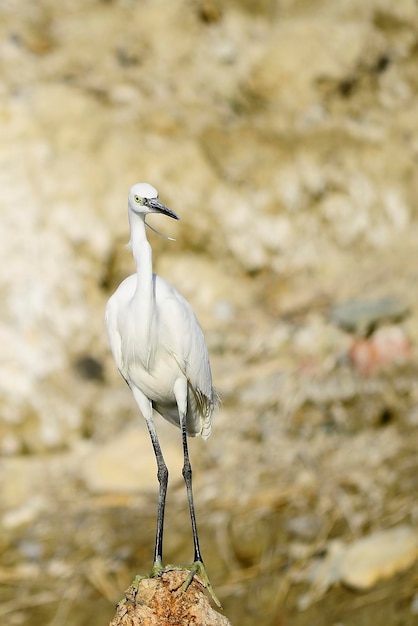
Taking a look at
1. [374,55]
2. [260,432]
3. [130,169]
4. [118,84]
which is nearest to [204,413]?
[260,432]

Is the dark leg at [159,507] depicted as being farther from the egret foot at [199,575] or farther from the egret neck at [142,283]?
the egret neck at [142,283]

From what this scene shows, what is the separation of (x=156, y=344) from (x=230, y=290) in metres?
5.91

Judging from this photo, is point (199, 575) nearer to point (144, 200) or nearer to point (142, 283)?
point (142, 283)

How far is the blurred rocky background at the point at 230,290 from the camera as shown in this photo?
723 cm

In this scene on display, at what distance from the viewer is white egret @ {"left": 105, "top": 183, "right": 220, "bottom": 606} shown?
4.39m

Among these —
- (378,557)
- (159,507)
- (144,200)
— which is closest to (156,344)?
(144,200)

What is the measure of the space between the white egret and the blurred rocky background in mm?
2511

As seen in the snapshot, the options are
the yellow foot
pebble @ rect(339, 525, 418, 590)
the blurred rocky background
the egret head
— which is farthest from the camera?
the blurred rocky background

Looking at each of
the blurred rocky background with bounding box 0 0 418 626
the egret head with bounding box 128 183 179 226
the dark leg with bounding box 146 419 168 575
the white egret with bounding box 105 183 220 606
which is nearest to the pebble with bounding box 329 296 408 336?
the blurred rocky background with bounding box 0 0 418 626

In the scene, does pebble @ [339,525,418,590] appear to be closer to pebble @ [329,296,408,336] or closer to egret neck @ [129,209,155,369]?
pebble @ [329,296,408,336]

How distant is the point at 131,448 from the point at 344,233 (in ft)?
14.3

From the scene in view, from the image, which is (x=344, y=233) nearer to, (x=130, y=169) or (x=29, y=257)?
(x=130, y=169)

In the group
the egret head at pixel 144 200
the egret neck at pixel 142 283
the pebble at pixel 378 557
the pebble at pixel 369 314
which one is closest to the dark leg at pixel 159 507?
the egret neck at pixel 142 283

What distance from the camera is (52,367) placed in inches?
367
